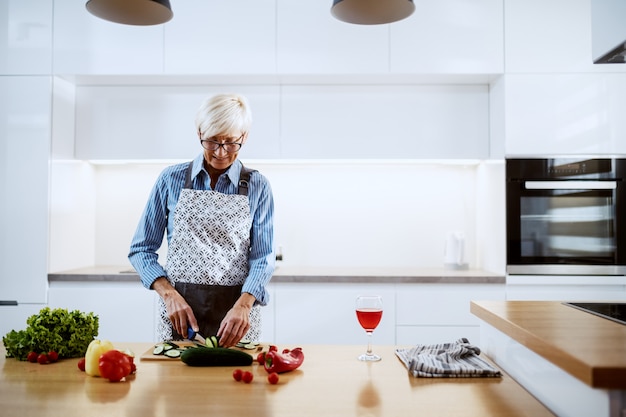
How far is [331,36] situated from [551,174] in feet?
4.82

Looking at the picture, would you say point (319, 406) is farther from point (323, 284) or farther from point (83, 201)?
point (83, 201)

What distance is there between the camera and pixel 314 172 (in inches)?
154

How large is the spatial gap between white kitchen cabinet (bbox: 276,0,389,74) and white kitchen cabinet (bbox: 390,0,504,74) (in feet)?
0.32

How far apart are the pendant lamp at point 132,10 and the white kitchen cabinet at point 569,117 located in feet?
6.86

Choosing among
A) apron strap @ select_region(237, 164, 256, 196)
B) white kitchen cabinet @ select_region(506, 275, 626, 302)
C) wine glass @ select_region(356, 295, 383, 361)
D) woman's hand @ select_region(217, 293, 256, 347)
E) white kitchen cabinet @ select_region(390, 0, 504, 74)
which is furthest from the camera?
white kitchen cabinet @ select_region(390, 0, 504, 74)

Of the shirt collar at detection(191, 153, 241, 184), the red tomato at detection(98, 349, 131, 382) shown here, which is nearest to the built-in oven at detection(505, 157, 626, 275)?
the shirt collar at detection(191, 153, 241, 184)

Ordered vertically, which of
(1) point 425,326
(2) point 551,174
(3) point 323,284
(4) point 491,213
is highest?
(2) point 551,174

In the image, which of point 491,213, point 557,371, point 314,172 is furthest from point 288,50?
point 557,371

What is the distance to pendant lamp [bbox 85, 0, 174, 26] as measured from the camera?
6.26ft

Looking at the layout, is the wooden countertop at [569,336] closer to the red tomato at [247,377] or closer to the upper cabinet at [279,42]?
the red tomato at [247,377]

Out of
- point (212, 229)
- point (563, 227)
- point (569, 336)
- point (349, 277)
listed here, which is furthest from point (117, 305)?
point (569, 336)

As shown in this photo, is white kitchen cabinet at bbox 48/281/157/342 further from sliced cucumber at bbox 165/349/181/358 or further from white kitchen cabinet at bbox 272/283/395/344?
sliced cucumber at bbox 165/349/181/358

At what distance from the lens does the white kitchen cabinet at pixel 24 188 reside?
11.0 ft

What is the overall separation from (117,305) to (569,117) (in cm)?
274
